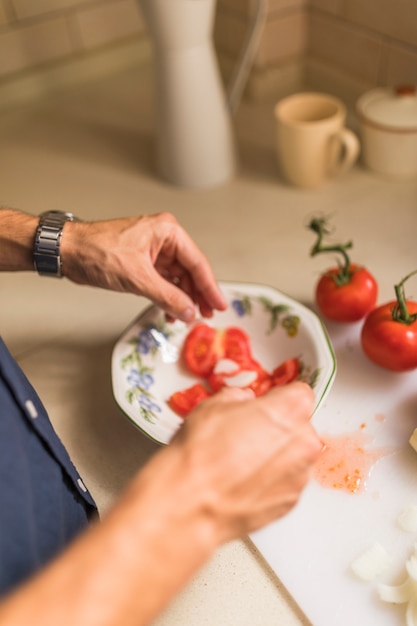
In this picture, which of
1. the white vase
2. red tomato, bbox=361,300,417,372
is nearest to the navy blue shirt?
red tomato, bbox=361,300,417,372

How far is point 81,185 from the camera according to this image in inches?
42.4

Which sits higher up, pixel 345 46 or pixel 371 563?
pixel 345 46

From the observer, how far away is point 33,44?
1.26 m

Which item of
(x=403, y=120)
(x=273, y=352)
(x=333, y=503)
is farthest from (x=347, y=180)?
(x=333, y=503)

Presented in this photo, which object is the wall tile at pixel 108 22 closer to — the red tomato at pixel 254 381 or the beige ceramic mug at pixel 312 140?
the beige ceramic mug at pixel 312 140

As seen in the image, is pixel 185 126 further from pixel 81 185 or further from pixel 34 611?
pixel 34 611

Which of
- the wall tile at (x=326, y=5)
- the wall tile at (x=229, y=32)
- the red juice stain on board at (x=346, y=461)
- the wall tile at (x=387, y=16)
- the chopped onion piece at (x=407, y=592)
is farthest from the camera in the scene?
the wall tile at (x=229, y=32)

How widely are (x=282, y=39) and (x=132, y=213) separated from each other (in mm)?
452

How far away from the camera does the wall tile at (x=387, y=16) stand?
99 centimetres

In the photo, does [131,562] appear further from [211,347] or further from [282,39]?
[282,39]

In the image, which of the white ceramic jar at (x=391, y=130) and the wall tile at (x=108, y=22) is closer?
the white ceramic jar at (x=391, y=130)

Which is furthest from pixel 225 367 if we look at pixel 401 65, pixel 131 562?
pixel 401 65

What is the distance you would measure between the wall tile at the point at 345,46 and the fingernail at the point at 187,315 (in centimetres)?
64

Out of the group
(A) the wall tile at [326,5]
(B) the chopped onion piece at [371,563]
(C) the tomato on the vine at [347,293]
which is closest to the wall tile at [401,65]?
(A) the wall tile at [326,5]
